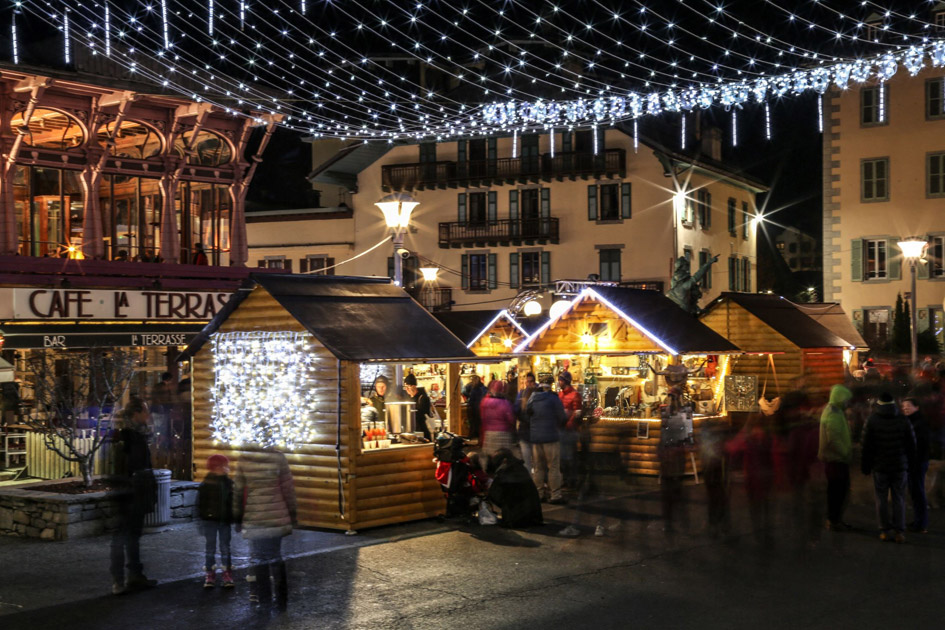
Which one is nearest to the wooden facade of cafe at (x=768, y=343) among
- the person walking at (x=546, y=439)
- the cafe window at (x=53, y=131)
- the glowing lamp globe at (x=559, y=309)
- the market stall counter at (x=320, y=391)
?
the glowing lamp globe at (x=559, y=309)

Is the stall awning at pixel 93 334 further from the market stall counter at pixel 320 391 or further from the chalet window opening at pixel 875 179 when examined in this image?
the chalet window opening at pixel 875 179

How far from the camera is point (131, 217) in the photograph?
23.0 meters

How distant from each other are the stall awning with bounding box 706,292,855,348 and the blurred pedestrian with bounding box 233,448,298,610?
16.8 meters

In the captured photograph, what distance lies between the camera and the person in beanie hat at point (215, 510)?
32.3 ft

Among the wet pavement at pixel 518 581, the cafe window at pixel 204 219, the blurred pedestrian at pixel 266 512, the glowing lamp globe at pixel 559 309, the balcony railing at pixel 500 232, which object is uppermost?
the balcony railing at pixel 500 232

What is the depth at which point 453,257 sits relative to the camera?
1780 inches

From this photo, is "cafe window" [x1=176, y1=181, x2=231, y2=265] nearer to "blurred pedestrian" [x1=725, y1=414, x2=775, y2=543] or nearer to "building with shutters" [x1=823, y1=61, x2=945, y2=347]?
"blurred pedestrian" [x1=725, y1=414, x2=775, y2=543]

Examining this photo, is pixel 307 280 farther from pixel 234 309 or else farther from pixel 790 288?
pixel 790 288

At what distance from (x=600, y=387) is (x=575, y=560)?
10795 mm

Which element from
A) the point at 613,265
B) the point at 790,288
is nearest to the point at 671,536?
the point at 613,265

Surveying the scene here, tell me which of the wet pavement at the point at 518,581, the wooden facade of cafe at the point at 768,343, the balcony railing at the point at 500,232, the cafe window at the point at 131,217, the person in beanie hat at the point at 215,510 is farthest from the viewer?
the balcony railing at the point at 500,232

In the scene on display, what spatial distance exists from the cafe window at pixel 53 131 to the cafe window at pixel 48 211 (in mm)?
576

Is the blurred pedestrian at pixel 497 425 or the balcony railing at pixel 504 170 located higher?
the balcony railing at pixel 504 170

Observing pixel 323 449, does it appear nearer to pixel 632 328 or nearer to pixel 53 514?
pixel 53 514
